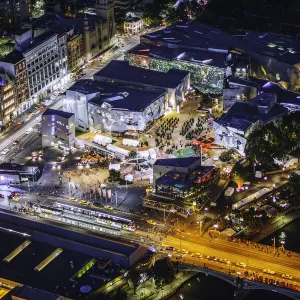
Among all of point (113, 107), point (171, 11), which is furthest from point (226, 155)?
point (171, 11)

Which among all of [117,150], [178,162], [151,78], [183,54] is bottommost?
[117,150]

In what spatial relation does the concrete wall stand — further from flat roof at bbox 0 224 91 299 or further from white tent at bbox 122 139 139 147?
white tent at bbox 122 139 139 147

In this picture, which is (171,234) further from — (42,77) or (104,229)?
(42,77)

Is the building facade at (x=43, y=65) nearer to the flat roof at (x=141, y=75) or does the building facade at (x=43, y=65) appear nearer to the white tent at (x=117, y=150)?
the flat roof at (x=141, y=75)

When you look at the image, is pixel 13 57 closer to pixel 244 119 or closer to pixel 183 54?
pixel 183 54

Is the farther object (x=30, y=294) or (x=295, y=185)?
(x=295, y=185)

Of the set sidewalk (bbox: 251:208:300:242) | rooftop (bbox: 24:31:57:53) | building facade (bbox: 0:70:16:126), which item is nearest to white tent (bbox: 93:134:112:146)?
building facade (bbox: 0:70:16:126)

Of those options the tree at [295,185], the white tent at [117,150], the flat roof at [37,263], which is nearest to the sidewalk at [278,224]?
the tree at [295,185]
